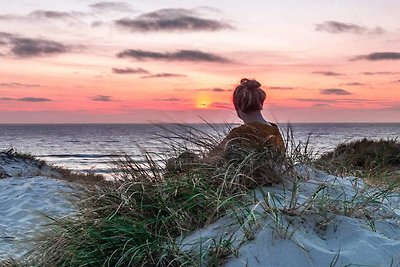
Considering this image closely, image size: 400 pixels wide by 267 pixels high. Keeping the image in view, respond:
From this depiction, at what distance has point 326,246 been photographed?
4102 mm

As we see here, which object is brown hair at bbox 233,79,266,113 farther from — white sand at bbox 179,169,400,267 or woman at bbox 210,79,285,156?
white sand at bbox 179,169,400,267

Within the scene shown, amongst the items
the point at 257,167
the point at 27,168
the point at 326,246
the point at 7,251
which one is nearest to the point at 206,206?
the point at 257,167

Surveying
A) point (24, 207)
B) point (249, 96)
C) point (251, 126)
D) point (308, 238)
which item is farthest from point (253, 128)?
point (24, 207)

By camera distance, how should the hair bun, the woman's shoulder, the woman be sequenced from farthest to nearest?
the hair bun < the woman's shoulder < the woman

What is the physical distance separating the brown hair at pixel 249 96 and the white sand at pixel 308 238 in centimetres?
106

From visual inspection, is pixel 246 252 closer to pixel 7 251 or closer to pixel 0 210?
pixel 7 251

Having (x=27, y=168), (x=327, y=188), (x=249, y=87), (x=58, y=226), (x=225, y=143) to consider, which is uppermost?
(x=249, y=87)

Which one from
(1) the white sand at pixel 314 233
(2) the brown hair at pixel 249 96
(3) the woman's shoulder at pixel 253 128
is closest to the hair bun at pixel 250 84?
(2) the brown hair at pixel 249 96

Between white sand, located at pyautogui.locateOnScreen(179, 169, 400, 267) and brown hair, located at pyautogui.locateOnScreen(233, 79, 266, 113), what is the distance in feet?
3.49

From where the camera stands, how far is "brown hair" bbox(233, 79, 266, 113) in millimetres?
5406

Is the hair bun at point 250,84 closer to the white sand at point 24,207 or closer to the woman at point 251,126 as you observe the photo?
the woman at point 251,126

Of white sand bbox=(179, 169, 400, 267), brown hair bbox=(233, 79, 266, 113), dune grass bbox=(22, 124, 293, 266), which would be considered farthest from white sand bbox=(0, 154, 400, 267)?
brown hair bbox=(233, 79, 266, 113)

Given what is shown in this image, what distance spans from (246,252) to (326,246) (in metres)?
0.65

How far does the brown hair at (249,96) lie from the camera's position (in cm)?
541
